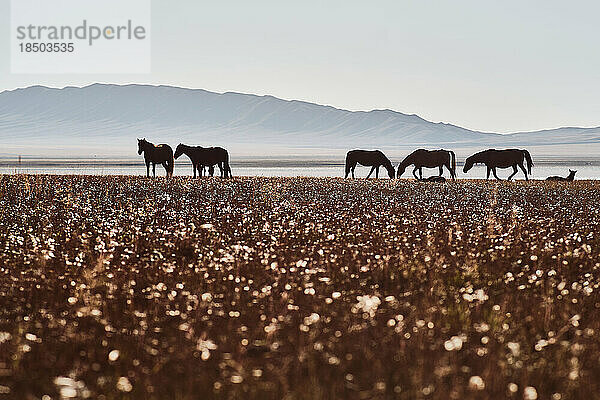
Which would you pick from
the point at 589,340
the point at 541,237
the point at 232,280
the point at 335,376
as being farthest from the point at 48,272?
the point at 541,237

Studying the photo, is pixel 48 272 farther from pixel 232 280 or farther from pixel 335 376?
pixel 335 376

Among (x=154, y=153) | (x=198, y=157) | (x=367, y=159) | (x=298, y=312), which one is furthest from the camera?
(x=367, y=159)

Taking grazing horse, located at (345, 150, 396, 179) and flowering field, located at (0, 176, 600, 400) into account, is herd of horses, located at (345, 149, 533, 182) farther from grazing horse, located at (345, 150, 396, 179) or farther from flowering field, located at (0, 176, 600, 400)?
flowering field, located at (0, 176, 600, 400)

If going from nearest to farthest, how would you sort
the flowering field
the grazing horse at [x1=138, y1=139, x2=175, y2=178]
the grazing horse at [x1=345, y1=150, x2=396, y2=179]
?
the flowering field, the grazing horse at [x1=138, y1=139, x2=175, y2=178], the grazing horse at [x1=345, y1=150, x2=396, y2=179]

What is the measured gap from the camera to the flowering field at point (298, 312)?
5.05m

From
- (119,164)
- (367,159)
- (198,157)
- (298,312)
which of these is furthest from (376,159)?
(119,164)

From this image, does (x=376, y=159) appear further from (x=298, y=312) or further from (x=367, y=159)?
(x=298, y=312)

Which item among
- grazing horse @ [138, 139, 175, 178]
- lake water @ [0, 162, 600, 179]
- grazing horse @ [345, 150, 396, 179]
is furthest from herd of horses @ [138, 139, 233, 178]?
grazing horse @ [345, 150, 396, 179]

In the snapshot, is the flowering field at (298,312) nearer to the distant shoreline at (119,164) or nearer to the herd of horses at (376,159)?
the herd of horses at (376,159)

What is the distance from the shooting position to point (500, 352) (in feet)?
18.4

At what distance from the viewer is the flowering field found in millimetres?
5055

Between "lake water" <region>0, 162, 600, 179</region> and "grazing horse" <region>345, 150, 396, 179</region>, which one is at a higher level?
"grazing horse" <region>345, 150, 396, 179</region>

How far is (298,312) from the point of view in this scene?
7047 millimetres

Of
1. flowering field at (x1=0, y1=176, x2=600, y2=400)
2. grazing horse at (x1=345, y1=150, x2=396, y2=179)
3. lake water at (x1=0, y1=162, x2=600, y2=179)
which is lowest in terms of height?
flowering field at (x1=0, y1=176, x2=600, y2=400)
